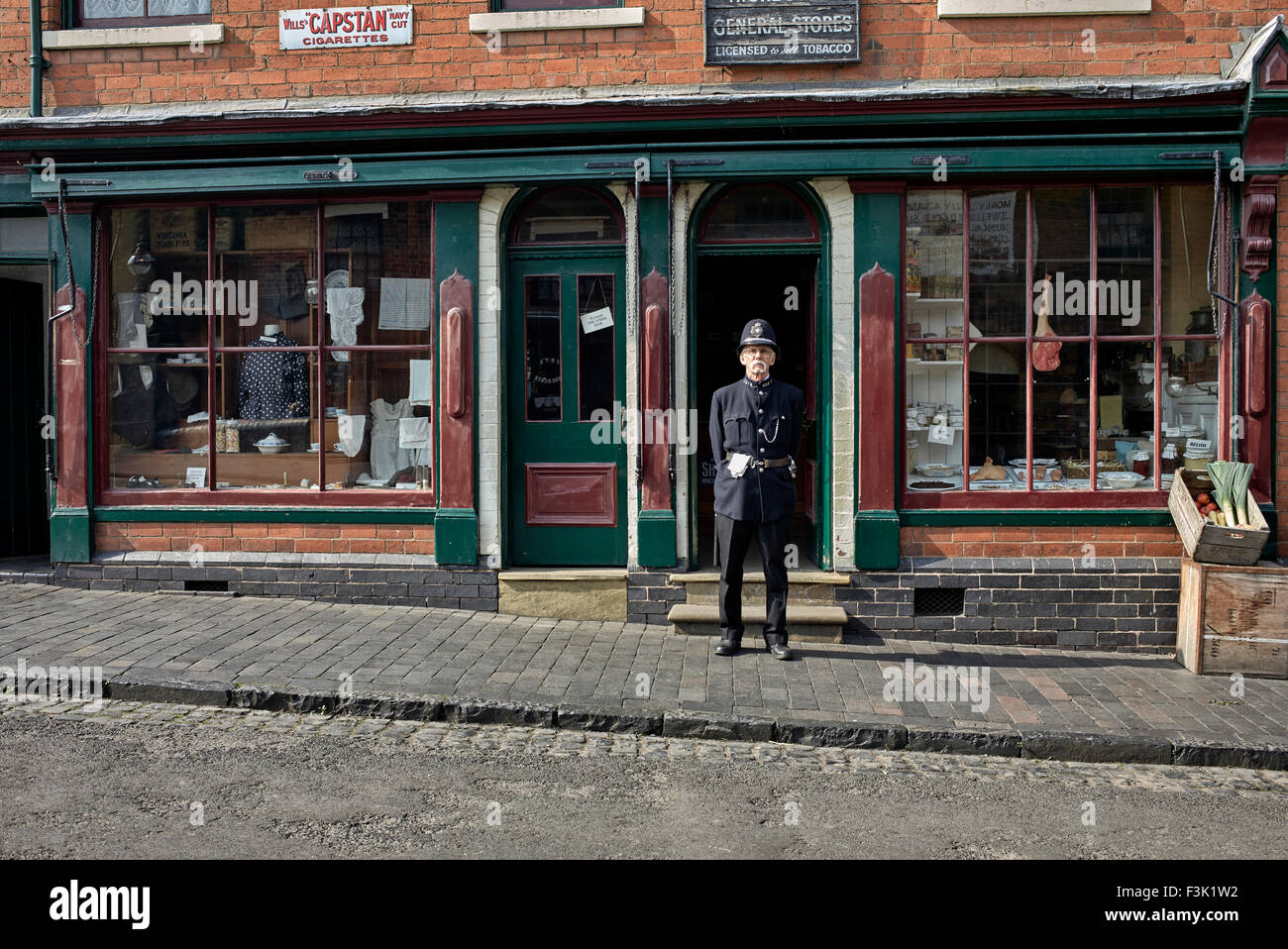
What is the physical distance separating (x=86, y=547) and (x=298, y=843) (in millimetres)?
5908

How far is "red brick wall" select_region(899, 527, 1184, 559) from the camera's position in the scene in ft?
28.6

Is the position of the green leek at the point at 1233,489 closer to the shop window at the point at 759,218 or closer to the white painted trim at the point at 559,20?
the shop window at the point at 759,218

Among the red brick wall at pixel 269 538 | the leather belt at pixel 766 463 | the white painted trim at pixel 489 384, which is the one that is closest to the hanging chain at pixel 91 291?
the red brick wall at pixel 269 538

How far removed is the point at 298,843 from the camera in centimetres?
450

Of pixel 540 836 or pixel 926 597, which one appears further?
pixel 926 597

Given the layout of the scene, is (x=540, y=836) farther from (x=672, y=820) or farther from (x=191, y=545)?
(x=191, y=545)

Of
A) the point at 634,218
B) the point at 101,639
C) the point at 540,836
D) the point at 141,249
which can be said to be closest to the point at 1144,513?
the point at 634,218

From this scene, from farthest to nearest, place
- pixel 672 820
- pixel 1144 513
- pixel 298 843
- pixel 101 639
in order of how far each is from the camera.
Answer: pixel 1144 513
pixel 101 639
pixel 672 820
pixel 298 843

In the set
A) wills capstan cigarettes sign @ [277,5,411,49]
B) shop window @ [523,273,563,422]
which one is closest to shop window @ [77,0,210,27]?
wills capstan cigarettes sign @ [277,5,411,49]

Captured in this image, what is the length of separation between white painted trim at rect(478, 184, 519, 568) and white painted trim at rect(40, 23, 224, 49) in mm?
2607

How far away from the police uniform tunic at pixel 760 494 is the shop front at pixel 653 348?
80cm

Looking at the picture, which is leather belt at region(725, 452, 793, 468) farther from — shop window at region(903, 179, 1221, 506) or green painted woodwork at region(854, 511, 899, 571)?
shop window at region(903, 179, 1221, 506)

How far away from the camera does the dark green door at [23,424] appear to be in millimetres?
10266

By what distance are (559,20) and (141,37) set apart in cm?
338
